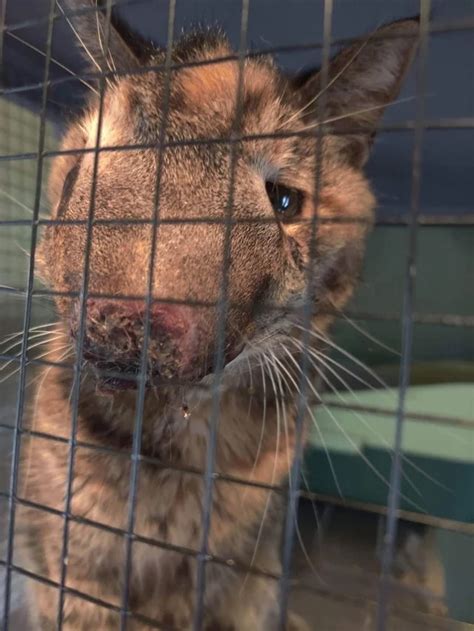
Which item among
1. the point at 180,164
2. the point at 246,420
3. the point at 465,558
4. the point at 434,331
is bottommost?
the point at 465,558

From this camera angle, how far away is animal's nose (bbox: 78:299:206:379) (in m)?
0.67

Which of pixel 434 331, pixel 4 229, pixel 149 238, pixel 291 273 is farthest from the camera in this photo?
pixel 434 331

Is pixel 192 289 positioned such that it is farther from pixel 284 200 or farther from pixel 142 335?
pixel 284 200

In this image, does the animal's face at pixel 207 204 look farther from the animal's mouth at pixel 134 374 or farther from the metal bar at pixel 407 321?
the metal bar at pixel 407 321

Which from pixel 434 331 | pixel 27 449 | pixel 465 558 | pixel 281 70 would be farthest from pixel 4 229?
pixel 465 558

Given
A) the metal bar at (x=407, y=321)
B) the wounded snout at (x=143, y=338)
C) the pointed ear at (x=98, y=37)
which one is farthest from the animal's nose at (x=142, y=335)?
the pointed ear at (x=98, y=37)

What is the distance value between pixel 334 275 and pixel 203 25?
673 mm

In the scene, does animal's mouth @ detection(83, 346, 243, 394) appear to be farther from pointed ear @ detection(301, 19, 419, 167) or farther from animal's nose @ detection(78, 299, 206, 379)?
pointed ear @ detection(301, 19, 419, 167)

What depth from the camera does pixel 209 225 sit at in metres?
0.78

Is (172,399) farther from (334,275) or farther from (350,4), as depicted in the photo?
(350,4)

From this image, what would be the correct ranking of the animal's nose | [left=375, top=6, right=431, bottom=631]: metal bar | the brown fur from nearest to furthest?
[left=375, top=6, right=431, bottom=631]: metal bar → the animal's nose → the brown fur

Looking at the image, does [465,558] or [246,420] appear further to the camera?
[465,558]

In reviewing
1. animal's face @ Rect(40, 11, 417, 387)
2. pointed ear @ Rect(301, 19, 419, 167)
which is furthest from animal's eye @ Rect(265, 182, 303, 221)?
pointed ear @ Rect(301, 19, 419, 167)

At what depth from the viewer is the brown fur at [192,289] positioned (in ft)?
2.60
